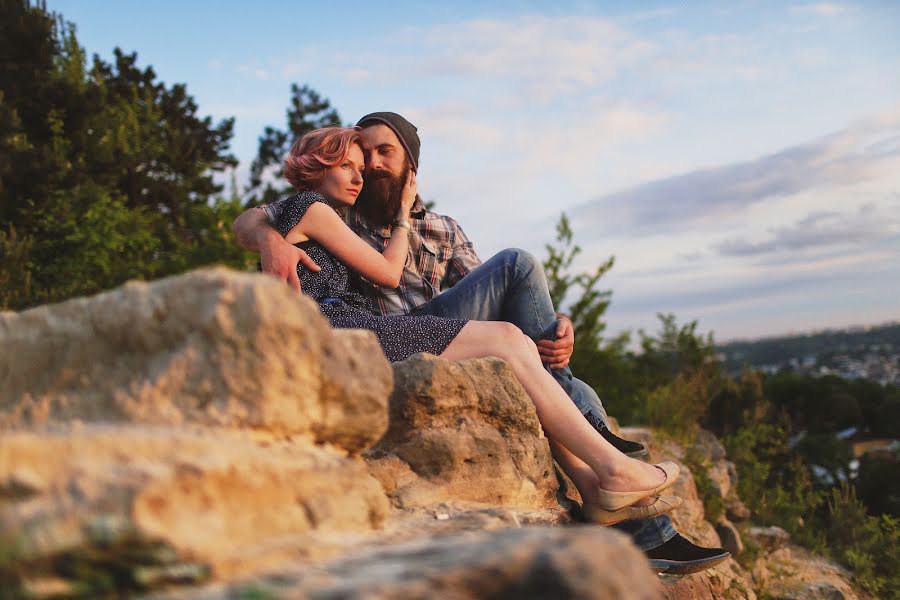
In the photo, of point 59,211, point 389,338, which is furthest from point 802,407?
point 389,338

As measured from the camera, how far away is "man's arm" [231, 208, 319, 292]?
129 inches

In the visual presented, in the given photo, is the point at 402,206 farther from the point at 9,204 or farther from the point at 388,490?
the point at 9,204

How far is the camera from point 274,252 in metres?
3.33

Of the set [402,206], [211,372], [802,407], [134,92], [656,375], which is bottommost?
[802,407]

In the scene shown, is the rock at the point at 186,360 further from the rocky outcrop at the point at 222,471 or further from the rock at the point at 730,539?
→ the rock at the point at 730,539

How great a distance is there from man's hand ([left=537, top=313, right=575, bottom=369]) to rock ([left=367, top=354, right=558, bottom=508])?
434 mm

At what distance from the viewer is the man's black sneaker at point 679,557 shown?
10.1 feet

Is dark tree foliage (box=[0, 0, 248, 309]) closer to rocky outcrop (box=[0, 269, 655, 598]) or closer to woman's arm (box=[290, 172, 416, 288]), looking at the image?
woman's arm (box=[290, 172, 416, 288])

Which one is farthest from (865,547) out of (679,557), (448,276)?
(448,276)

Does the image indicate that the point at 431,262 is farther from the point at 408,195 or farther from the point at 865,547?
the point at 865,547

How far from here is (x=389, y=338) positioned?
3016 mm

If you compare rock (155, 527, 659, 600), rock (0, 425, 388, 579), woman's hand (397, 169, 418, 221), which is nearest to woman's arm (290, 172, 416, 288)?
woman's hand (397, 169, 418, 221)

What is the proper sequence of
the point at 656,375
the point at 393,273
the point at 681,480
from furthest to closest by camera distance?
the point at 656,375
the point at 681,480
the point at 393,273

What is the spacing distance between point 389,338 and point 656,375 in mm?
8313
